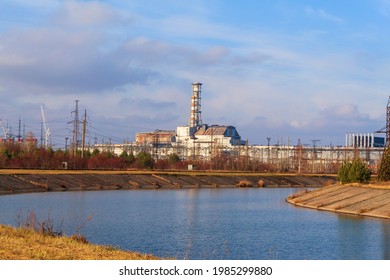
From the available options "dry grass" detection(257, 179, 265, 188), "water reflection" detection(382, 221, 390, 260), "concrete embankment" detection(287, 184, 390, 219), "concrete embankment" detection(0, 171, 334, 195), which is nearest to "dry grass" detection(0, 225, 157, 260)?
"water reflection" detection(382, 221, 390, 260)

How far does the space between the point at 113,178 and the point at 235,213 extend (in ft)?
142

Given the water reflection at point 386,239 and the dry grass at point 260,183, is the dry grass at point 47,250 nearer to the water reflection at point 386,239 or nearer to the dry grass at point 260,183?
the water reflection at point 386,239

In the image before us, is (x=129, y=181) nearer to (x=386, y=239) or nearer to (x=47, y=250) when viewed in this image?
(x=386, y=239)

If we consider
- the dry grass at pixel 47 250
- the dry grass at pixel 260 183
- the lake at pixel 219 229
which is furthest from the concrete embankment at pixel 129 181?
the dry grass at pixel 47 250

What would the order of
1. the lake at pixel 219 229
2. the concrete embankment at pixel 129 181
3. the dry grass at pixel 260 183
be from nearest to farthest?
the lake at pixel 219 229 < the concrete embankment at pixel 129 181 < the dry grass at pixel 260 183

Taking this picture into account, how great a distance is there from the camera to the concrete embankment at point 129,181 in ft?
254

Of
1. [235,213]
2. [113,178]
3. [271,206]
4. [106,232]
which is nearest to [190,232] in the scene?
[106,232]

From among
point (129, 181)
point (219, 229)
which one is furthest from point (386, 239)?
point (129, 181)

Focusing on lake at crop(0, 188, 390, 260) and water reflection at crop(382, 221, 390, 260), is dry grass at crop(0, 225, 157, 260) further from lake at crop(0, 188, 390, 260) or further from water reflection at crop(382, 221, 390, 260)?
water reflection at crop(382, 221, 390, 260)

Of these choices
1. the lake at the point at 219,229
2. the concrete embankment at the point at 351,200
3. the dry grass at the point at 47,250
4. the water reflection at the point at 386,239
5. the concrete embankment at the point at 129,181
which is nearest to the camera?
the dry grass at the point at 47,250

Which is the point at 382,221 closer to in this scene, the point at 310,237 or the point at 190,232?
the point at 310,237

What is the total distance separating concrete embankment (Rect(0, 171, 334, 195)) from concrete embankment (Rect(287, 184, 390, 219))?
29.8 metres

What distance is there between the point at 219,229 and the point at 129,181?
5490cm

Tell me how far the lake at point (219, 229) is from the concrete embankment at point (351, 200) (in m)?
2.15
